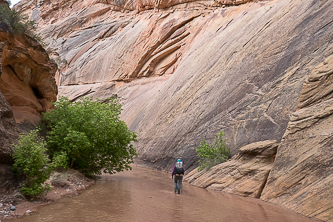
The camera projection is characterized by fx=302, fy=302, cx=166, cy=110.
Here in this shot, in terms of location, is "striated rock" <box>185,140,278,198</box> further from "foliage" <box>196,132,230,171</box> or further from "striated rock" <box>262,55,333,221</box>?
"striated rock" <box>262,55,333,221</box>

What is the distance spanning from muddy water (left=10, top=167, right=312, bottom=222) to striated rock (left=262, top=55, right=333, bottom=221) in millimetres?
699

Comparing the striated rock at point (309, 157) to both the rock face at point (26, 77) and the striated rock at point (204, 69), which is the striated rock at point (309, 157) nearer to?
the striated rock at point (204, 69)

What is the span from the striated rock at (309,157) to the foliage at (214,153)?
12.4ft

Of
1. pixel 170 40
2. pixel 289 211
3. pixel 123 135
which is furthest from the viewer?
pixel 170 40

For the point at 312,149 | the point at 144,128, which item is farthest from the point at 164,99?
the point at 312,149

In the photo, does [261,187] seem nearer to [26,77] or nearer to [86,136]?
[86,136]

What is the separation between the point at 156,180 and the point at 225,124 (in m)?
5.04

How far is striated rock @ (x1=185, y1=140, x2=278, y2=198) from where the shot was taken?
12703 mm

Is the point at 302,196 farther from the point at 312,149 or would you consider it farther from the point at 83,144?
the point at 83,144

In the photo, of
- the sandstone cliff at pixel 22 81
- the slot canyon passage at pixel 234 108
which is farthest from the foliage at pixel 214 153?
the sandstone cliff at pixel 22 81

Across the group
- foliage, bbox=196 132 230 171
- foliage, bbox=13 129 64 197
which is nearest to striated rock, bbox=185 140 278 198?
foliage, bbox=196 132 230 171

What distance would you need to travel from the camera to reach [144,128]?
2642 centimetres

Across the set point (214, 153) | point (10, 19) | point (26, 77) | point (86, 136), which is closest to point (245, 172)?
point (214, 153)

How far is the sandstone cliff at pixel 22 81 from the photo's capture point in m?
11.3
